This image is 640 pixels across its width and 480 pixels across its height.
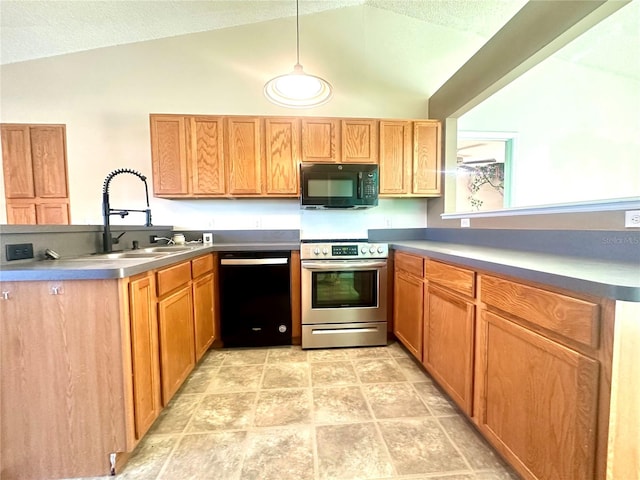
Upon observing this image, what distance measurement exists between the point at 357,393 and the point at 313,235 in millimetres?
1715

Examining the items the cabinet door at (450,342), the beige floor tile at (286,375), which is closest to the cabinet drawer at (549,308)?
the cabinet door at (450,342)

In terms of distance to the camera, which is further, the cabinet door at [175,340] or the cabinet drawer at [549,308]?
the cabinet door at [175,340]

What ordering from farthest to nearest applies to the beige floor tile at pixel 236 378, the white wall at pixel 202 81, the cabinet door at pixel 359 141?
the white wall at pixel 202 81 → the cabinet door at pixel 359 141 → the beige floor tile at pixel 236 378

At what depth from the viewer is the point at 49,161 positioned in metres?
3.01

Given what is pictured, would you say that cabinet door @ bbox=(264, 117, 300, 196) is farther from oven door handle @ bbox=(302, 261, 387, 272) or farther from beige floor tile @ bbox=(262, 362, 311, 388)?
beige floor tile @ bbox=(262, 362, 311, 388)

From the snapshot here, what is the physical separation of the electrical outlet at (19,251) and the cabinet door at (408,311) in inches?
88.8

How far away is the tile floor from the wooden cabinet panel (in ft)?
8.85

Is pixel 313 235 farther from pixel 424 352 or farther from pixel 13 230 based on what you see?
pixel 13 230

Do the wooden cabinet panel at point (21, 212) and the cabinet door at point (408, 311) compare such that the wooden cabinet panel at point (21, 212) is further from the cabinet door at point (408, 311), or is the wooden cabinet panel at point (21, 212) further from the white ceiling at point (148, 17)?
the cabinet door at point (408, 311)

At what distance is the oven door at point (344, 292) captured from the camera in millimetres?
2463

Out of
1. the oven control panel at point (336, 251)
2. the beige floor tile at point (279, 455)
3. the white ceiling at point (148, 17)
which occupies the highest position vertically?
the white ceiling at point (148, 17)

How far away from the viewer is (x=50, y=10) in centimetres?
261

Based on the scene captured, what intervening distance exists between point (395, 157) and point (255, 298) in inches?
76.5

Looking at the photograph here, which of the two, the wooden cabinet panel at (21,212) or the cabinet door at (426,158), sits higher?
the cabinet door at (426,158)
